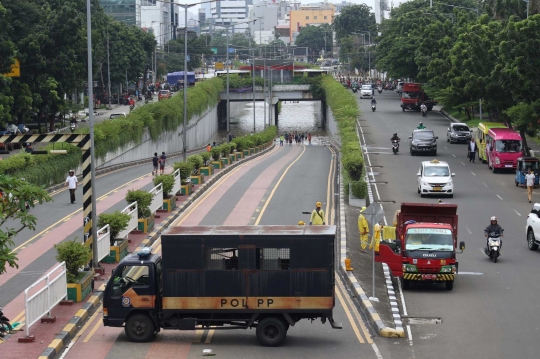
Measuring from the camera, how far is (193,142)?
8700 cm

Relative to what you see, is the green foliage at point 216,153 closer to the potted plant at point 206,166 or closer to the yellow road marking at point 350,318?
the potted plant at point 206,166

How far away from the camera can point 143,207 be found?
29453 millimetres

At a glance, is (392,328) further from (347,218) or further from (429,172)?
(429,172)

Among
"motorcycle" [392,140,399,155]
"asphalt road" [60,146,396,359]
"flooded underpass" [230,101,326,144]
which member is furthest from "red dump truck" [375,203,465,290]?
"flooded underpass" [230,101,326,144]

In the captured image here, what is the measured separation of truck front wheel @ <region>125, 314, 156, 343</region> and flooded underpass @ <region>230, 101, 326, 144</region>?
268ft

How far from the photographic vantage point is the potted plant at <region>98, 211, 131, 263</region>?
24578mm

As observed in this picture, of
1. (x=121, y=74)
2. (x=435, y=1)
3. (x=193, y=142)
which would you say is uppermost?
(x=435, y=1)

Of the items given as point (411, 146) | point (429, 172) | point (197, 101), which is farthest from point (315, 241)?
point (197, 101)

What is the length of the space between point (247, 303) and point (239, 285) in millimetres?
377

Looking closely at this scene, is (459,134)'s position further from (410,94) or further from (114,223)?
(114,223)

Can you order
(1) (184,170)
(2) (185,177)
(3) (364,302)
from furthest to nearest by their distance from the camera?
1. (2) (185,177)
2. (1) (184,170)
3. (3) (364,302)

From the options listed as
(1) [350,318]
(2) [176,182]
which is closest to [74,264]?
(1) [350,318]

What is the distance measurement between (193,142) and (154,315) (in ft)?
231

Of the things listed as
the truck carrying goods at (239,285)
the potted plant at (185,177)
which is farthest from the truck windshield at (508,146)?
the truck carrying goods at (239,285)
